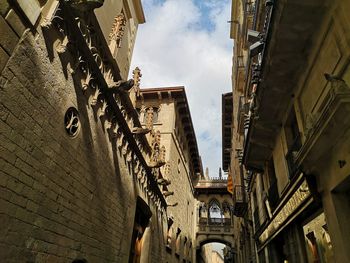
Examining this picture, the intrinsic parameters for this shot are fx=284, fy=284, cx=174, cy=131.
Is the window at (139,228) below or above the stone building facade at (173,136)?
below

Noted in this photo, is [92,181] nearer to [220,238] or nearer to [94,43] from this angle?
[94,43]

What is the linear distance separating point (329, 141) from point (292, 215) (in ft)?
8.77

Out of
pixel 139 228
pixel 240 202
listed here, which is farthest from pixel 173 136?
pixel 139 228

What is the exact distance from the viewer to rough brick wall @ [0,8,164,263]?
3713 mm

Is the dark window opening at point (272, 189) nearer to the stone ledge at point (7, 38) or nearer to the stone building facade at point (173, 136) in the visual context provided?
the stone ledge at point (7, 38)

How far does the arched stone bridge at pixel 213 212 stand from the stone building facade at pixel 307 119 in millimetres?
22857

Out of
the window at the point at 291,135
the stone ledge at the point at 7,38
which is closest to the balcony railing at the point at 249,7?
the window at the point at 291,135

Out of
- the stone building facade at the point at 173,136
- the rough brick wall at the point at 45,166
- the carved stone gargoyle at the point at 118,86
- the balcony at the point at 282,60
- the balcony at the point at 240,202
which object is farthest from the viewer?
the stone building facade at the point at 173,136

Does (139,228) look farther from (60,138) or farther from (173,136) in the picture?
(173,136)

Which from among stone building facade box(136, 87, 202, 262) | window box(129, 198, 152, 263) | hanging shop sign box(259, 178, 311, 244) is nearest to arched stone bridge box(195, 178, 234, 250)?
stone building facade box(136, 87, 202, 262)

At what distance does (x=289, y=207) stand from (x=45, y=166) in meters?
4.86

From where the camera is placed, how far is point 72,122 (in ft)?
17.6

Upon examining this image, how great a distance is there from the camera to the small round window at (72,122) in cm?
519

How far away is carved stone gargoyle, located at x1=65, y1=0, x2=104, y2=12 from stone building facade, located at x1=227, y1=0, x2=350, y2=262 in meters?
2.99
